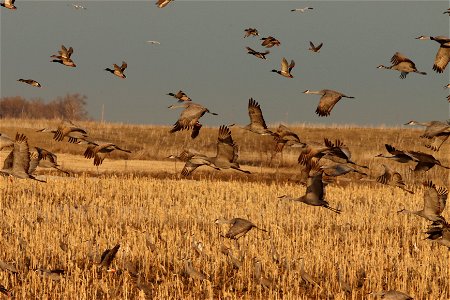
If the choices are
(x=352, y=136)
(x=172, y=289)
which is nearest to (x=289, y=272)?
(x=172, y=289)

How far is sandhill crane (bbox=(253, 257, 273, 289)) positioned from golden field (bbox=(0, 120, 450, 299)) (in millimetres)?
99

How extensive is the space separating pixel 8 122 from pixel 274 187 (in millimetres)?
34051

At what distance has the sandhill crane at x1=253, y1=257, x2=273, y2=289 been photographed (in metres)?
11.5

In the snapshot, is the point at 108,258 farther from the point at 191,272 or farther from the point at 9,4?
the point at 9,4

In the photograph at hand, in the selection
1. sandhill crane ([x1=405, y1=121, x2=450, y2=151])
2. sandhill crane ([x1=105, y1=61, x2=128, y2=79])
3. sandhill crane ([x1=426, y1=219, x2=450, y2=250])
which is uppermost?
sandhill crane ([x1=105, y1=61, x2=128, y2=79])

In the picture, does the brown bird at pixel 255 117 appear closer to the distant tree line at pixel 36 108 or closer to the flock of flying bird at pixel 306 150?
the flock of flying bird at pixel 306 150

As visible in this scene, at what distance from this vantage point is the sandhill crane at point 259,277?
37.7ft

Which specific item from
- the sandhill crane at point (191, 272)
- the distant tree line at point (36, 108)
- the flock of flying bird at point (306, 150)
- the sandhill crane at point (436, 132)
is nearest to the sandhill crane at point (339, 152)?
the flock of flying bird at point (306, 150)

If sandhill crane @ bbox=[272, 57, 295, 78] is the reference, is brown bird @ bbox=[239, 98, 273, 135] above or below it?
below

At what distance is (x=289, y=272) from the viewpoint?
1209cm

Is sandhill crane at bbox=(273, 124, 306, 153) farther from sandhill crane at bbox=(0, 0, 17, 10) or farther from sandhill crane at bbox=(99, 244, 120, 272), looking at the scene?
sandhill crane at bbox=(0, 0, 17, 10)

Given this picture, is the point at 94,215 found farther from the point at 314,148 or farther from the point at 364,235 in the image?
the point at 314,148

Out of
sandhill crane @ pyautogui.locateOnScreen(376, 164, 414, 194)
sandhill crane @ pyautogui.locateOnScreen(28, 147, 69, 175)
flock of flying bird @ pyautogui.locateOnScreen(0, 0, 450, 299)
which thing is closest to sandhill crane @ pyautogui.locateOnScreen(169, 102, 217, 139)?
flock of flying bird @ pyautogui.locateOnScreen(0, 0, 450, 299)

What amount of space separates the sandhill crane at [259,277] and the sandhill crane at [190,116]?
2524 millimetres
